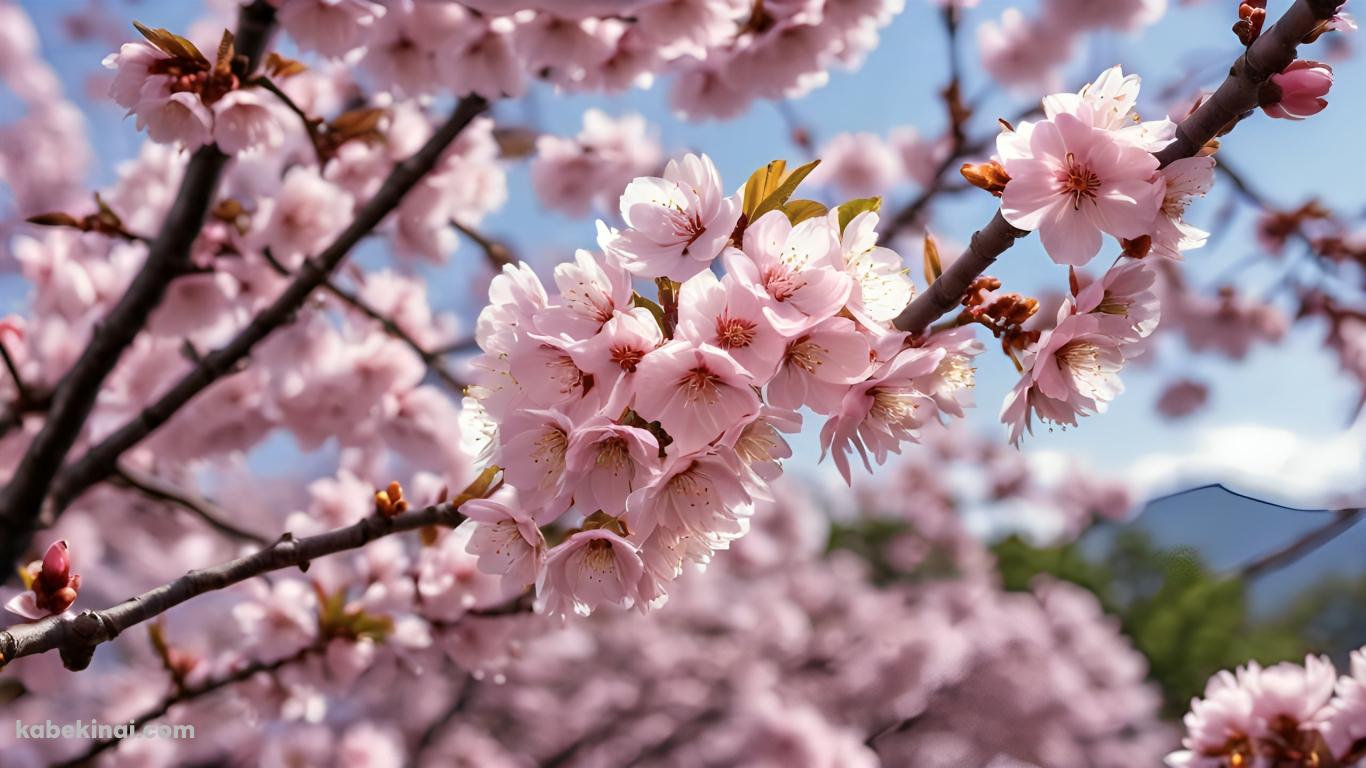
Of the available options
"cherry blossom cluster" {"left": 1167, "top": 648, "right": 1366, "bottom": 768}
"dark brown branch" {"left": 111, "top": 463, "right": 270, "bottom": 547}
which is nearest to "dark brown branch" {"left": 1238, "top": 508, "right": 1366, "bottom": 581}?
"cherry blossom cluster" {"left": 1167, "top": 648, "right": 1366, "bottom": 768}

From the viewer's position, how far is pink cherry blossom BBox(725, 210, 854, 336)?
691 mm

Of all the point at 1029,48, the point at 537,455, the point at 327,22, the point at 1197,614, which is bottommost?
the point at 1197,614

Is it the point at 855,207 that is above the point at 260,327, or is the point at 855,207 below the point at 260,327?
below

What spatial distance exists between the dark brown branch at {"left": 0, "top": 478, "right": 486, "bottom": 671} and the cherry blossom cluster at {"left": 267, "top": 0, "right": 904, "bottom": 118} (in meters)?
1.05

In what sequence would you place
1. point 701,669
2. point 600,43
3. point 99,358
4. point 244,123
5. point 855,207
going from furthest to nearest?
point 701,669 < point 600,43 < point 99,358 < point 244,123 < point 855,207

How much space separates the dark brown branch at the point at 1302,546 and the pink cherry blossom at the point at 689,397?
1.15m

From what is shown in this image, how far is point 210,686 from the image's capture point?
5.21 feet

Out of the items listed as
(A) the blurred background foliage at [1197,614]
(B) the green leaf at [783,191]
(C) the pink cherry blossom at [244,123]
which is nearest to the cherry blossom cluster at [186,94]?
Result: (C) the pink cherry blossom at [244,123]

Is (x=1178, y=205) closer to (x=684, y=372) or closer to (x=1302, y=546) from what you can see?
(x=684, y=372)

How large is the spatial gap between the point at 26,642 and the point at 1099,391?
97 cm

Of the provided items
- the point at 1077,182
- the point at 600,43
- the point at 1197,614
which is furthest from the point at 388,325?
the point at 1197,614

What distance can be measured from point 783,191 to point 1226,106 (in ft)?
1.15

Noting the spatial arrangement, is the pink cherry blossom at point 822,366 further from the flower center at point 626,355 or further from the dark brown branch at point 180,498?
the dark brown branch at point 180,498

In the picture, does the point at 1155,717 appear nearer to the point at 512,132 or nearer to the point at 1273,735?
the point at 1273,735
